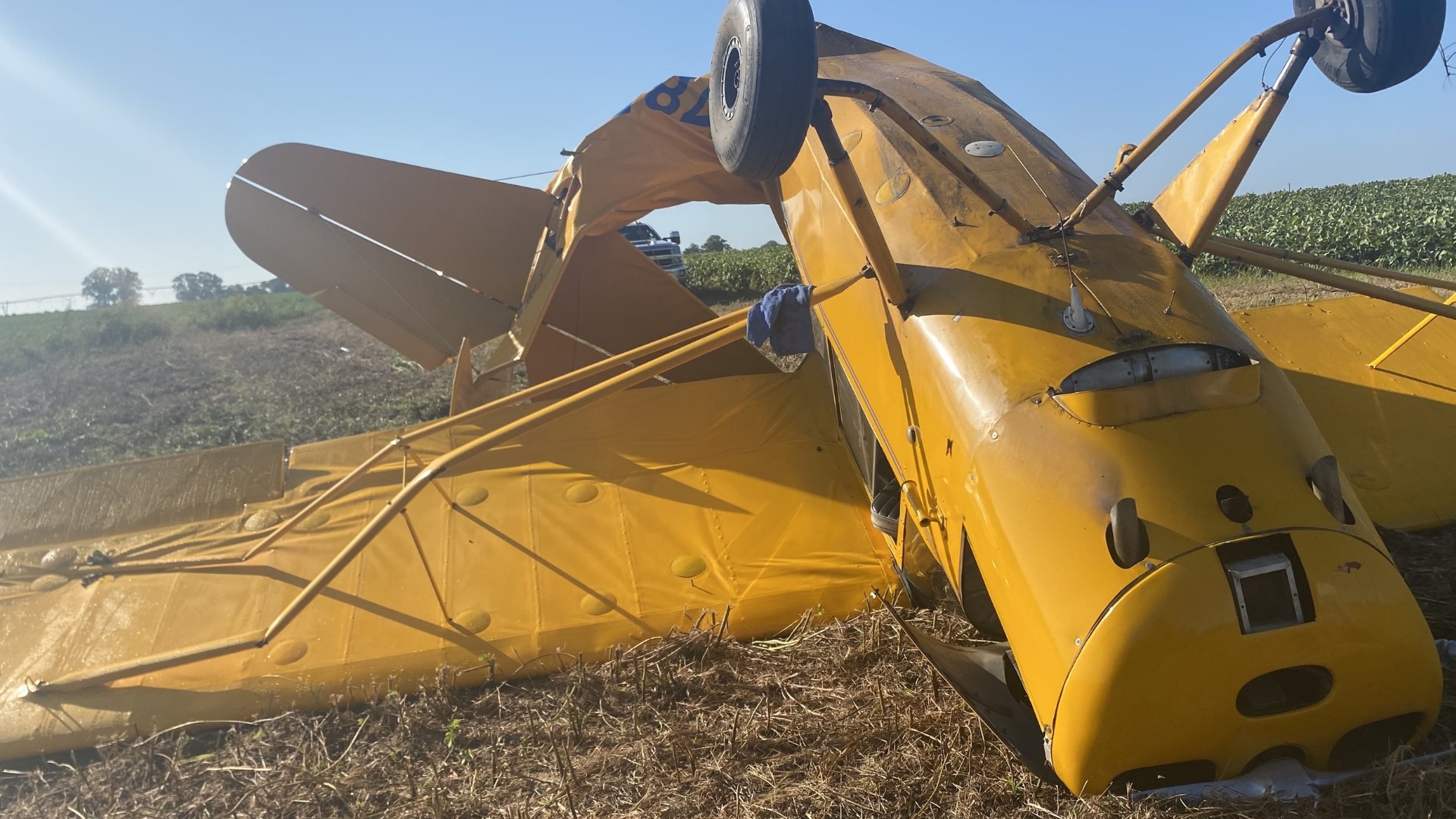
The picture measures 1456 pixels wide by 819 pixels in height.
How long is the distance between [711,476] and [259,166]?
4695mm

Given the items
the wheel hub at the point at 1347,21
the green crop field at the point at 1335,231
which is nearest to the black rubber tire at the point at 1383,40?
the wheel hub at the point at 1347,21

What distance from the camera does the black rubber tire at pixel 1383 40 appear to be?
307 centimetres

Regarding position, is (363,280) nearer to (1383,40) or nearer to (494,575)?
(494,575)

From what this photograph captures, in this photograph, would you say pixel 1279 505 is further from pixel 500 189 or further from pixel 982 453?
pixel 500 189

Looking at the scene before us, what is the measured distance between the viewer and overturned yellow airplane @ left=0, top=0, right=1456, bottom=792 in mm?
2424

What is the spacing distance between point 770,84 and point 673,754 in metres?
2.54

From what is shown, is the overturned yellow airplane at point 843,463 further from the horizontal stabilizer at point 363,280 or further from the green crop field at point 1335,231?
the green crop field at point 1335,231

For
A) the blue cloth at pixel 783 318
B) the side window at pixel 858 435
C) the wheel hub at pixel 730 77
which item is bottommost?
the side window at pixel 858 435

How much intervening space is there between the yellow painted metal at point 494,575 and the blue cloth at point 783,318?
4.73ft

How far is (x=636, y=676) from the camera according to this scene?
3.89m

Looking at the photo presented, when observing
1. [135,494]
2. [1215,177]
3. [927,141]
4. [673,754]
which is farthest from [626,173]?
[673,754]

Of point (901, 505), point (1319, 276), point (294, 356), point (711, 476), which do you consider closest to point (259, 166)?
point (711, 476)

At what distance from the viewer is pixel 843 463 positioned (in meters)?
5.24

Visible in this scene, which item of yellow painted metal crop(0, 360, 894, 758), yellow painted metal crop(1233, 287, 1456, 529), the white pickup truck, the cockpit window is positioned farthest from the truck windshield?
the cockpit window
